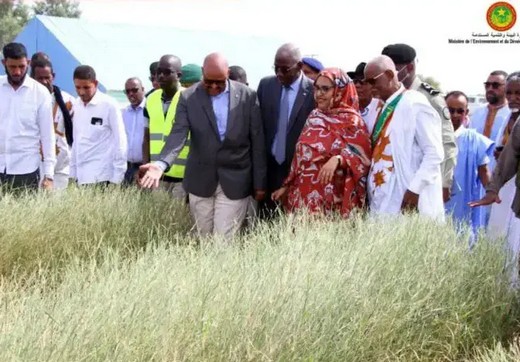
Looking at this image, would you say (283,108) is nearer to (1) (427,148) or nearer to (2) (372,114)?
(2) (372,114)

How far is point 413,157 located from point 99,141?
317 centimetres

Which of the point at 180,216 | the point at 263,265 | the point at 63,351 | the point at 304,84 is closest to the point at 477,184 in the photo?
the point at 304,84

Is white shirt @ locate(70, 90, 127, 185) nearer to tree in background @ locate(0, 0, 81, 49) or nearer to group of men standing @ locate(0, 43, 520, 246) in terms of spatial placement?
group of men standing @ locate(0, 43, 520, 246)

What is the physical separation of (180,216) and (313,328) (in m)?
3.06

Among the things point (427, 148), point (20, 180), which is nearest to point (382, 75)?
point (427, 148)

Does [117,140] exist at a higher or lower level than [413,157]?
lower

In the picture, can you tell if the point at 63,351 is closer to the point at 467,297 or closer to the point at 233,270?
the point at 233,270

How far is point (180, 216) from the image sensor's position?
6.13m

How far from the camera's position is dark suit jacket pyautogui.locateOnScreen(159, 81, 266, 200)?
5633 mm

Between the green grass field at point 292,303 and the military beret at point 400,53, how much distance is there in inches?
47.5

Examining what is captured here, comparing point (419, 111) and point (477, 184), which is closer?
point (419, 111)

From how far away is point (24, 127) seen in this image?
6.27 meters

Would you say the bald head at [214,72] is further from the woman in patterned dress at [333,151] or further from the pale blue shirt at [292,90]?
the woman in patterned dress at [333,151]

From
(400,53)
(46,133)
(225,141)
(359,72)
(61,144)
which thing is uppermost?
(400,53)
